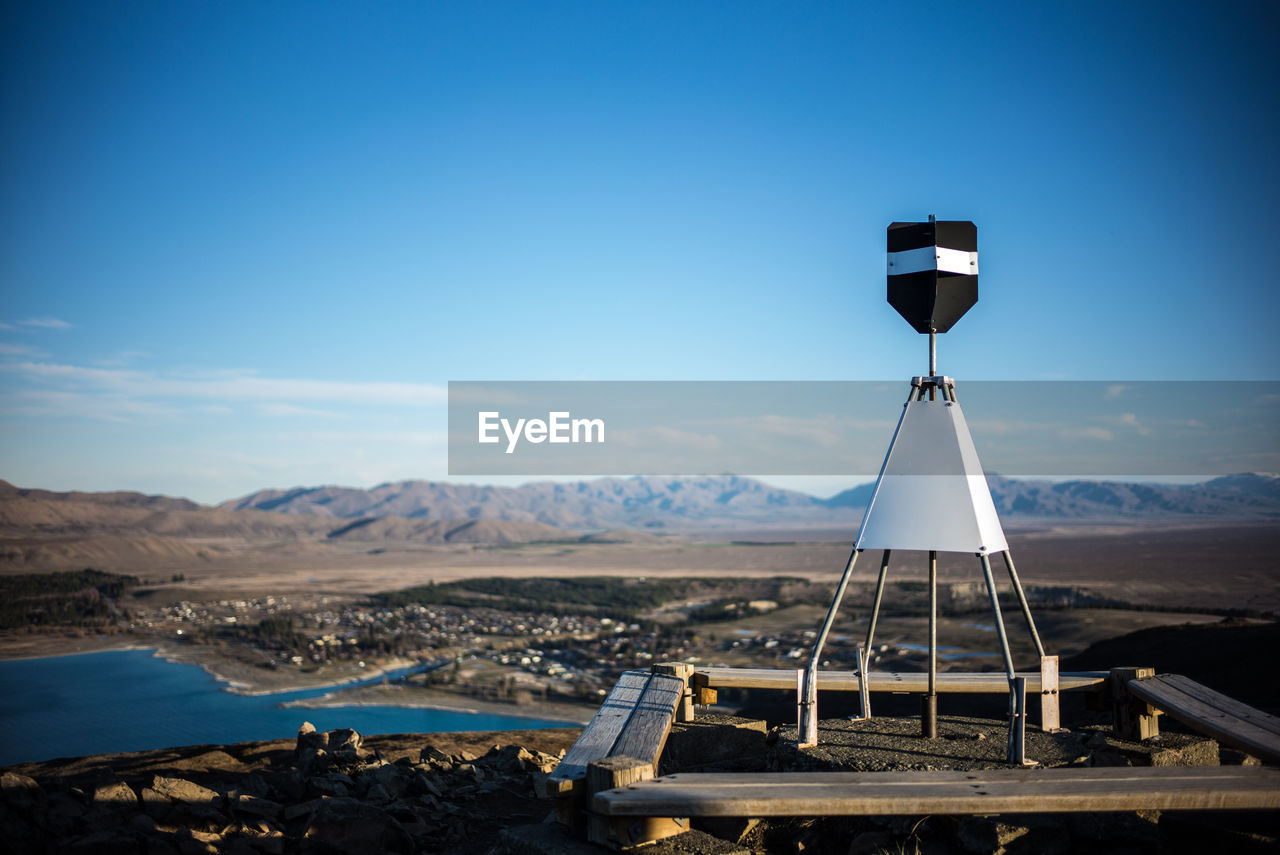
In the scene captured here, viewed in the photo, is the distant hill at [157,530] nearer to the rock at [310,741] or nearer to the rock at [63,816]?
the rock at [310,741]

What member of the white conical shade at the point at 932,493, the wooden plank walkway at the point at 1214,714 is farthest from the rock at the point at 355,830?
the wooden plank walkway at the point at 1214,714

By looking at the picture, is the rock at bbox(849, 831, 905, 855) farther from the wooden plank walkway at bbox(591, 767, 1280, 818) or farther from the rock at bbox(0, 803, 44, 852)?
the rock at bbox(0, 803, 44, 852)

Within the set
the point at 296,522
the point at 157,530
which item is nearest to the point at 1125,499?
the point at 296,522

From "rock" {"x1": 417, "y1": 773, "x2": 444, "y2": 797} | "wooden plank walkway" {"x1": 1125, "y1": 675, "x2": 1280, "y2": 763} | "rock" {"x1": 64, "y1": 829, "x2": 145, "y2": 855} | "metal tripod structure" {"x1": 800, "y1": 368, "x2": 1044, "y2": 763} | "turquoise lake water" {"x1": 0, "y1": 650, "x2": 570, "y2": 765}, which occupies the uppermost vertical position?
"metal tripod structure" {"x1": 800, "y1": 368, "x2": 1044, "y2": 763}

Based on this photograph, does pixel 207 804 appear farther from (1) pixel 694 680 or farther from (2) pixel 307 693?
(2) pixel 307 693

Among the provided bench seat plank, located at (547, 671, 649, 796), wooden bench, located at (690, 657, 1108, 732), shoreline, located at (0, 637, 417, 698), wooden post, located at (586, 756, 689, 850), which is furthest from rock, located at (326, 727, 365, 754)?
shoreline, located at (0, 637, 417, 698)

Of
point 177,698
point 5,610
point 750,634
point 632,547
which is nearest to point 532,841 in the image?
point 177,698

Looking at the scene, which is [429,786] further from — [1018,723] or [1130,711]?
[1130,711]
